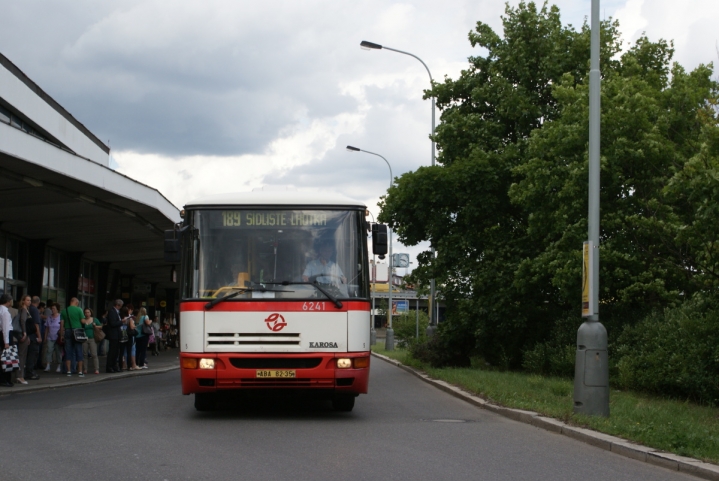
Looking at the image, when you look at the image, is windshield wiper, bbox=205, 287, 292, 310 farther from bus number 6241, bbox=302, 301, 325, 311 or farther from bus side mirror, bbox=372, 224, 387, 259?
bus side mirror, bbox=372, 224, 387, 259

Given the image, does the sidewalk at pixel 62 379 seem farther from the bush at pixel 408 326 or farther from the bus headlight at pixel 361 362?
the bush at pixel 408 326

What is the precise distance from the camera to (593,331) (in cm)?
1241

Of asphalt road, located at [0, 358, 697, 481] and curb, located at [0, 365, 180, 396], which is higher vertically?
asphalt road, located at [0, 358, 697, 481]

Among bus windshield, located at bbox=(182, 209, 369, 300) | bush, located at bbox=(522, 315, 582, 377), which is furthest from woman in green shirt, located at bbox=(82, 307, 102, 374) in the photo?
bus windshield, located at bbox=(182, 209, 369, 300)

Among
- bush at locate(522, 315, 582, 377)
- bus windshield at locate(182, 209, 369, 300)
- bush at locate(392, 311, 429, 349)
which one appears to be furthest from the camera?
bush at locate(392, 311, 429, 349)

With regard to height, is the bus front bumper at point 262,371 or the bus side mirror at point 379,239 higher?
the bus side mirror at point 379,239

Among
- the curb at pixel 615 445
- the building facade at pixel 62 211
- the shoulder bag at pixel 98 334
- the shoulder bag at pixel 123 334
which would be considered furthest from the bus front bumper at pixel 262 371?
the shoulder bag at pixel 98 334

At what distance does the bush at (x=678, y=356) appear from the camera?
16609mm

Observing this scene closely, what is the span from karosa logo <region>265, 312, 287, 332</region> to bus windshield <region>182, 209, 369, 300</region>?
0.85ft

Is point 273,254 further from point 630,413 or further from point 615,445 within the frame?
point 630,413

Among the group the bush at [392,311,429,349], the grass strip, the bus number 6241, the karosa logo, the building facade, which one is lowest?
the bush at [392,311,429,349]

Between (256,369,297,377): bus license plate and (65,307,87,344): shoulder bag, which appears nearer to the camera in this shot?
(256,369,297,377): bus license plate

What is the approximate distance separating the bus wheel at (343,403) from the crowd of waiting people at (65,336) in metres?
6.97

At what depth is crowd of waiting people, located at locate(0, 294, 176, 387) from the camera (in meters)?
18.5
